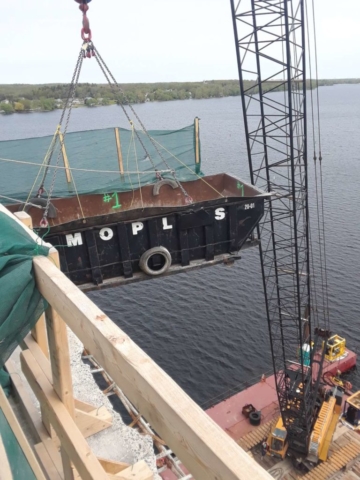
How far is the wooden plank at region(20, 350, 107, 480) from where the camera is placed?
3008 millimetres

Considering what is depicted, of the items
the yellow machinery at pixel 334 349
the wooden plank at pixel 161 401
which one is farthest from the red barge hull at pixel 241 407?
the wooden plank at pixel 161 401

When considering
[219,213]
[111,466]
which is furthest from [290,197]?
[111,466]

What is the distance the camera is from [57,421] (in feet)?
11.2

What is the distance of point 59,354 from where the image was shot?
130 inches

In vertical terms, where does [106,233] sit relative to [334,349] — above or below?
above

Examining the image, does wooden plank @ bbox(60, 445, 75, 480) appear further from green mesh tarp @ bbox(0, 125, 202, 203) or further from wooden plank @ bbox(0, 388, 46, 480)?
green mesh tarp @ bbox(0, 125, 202, 203)

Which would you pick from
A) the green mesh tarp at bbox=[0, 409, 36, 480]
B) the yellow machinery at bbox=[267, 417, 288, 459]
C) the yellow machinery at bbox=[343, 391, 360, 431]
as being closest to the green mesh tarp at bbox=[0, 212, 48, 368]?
the green mesh tarp at bbox=[0, 409, 36, 480]

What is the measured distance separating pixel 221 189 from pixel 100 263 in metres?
5.72

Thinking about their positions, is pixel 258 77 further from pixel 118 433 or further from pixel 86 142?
A: pixel 118 433

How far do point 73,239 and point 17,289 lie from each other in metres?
7.66

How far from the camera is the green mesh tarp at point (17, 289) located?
2.93m

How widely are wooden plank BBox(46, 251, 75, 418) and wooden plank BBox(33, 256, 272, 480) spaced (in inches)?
24.4

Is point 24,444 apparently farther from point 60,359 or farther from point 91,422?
point 91,422

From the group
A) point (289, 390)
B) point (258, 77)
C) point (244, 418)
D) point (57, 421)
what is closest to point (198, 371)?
point (244, 418)
